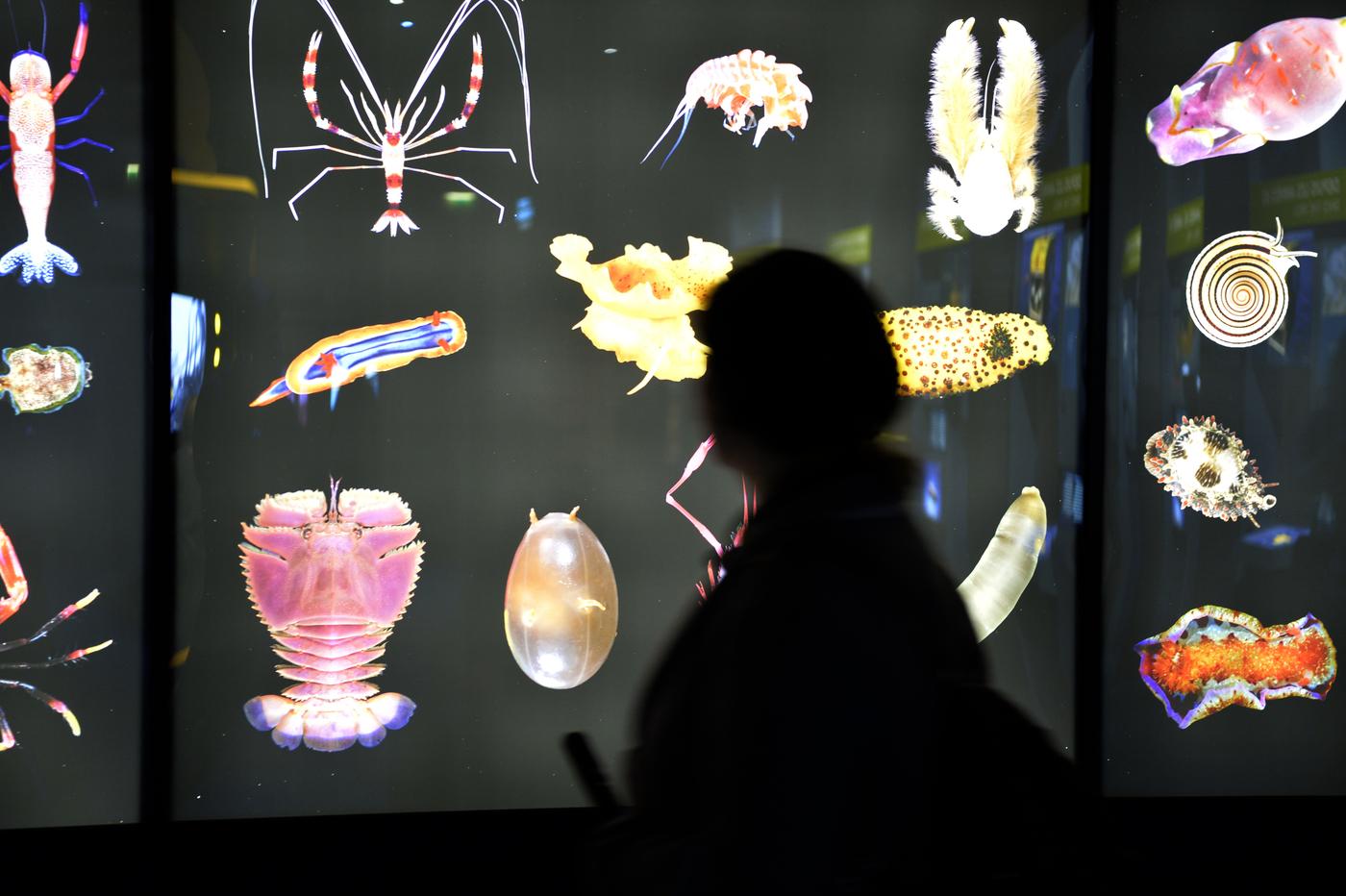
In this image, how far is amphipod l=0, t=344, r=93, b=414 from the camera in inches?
98.6

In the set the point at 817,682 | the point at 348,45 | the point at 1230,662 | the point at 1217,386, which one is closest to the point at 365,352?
the point at 348,45

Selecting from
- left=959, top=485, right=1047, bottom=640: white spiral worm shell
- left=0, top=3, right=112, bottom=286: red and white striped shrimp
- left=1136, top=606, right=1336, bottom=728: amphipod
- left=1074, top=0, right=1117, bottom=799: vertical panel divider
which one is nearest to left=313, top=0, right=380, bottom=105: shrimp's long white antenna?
left=0, top=3, right=112, bottom=286: red and white striped shrimp

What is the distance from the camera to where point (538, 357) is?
2.67 meters

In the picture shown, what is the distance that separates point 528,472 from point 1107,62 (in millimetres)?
1883

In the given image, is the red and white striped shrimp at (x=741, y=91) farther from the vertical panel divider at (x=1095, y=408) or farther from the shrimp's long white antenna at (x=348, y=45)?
the vertical panel divider at (x=1095, y=408)

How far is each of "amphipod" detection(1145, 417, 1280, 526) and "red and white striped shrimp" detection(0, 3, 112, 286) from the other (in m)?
2.84

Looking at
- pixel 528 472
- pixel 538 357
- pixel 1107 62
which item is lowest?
pixel 528 472

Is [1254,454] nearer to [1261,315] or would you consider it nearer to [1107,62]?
[1261,315]

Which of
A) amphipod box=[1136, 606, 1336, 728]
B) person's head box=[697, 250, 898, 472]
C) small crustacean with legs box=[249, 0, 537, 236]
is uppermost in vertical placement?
small crustacean with legs box=[249, 0, 537, 236]

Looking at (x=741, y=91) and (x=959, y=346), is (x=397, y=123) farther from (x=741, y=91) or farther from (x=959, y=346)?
(x=959, y=346)

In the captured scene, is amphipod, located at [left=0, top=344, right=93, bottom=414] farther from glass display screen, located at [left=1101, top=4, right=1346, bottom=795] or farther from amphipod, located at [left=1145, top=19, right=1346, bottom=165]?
amphipod, located at [left=1145, top=19, right=1346, bottom=165]

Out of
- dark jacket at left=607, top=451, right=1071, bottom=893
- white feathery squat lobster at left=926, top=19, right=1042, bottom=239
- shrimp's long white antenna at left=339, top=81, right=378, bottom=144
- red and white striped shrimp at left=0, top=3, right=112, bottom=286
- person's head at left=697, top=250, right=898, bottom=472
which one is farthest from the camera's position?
white feathery squat lobster at left=926, top=19, right=1042, bottom=239

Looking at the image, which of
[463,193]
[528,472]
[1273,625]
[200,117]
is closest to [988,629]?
[1273,625]

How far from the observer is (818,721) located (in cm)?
76
